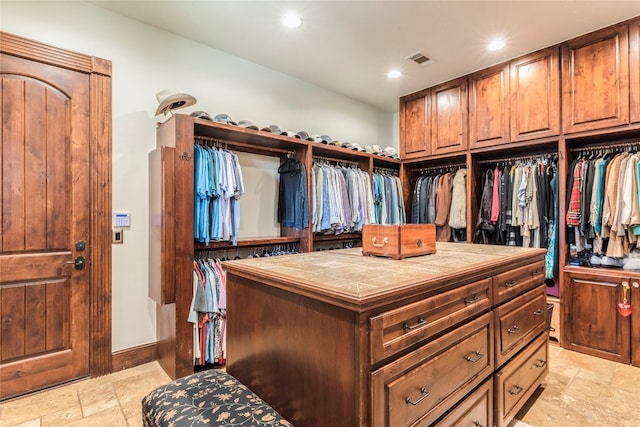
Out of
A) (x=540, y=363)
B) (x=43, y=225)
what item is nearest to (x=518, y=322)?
(x=540, y=363)

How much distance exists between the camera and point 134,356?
2584 mm

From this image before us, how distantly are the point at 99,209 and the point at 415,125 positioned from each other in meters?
3.59

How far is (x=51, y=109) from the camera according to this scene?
7.43 ft

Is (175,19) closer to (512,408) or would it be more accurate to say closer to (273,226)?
(273,226)

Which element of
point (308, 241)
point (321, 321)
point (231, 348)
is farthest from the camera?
point (308, 241)

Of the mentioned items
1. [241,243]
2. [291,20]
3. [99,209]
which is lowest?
[241,243]

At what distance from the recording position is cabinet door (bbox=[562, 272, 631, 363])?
2.65 metres

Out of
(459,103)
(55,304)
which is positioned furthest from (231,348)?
(459,103)

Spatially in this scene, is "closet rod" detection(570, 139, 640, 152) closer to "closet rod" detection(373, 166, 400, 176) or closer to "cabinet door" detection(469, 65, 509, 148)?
"cabinet door" detection(469, 65, 509, 148)

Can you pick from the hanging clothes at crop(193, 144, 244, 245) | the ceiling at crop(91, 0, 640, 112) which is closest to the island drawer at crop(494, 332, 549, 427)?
the hanging clothes at crop(193, 144, 244, 245)

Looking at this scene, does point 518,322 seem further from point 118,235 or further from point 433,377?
point 118,235

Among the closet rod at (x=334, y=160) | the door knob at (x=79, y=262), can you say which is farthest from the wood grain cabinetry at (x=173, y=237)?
the closet rod at (x=334, y=160)

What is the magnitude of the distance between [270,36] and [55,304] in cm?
274

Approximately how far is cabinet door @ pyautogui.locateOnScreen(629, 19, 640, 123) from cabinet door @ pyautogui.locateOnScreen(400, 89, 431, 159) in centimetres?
182
